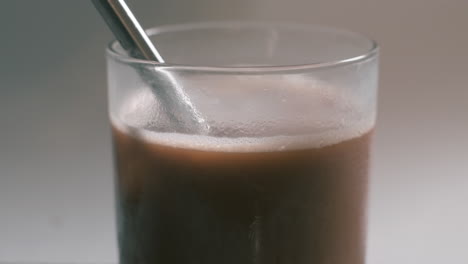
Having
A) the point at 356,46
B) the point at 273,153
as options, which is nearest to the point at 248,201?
the point at 273,153

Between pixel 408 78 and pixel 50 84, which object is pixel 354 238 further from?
pixel 50 84

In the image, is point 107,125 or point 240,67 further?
point 107,125

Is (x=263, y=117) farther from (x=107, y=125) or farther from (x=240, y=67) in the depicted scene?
(x=107, y=125)

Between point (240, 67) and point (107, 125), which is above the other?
point (240, 67)

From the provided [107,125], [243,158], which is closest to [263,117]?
[243,158]

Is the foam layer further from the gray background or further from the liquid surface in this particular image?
the gray background

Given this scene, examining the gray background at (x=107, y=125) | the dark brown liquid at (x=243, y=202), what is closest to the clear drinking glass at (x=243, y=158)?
the dark brown liquid at (x=243, y=202)
